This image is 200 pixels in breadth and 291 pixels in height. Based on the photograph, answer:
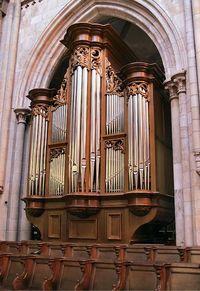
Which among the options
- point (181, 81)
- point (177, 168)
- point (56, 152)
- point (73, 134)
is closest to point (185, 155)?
point (177, 168)

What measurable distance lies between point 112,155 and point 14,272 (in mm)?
2870

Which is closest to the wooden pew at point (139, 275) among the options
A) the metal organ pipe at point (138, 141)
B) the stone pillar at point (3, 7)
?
the metal organ pipe at point (138, 141)

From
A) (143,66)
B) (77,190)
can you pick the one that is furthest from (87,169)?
(143,66)

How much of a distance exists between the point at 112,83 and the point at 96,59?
2.11 feet

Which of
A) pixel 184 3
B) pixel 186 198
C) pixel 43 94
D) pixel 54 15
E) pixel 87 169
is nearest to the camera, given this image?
pixel 186 198

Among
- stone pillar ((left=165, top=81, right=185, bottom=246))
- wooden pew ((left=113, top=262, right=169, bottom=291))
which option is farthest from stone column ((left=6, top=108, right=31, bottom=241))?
wooden pew ((left=113, top=262, right=169, bottom=291))

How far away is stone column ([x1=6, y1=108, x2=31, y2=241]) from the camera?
27.2 ft

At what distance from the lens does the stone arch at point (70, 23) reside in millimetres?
7617

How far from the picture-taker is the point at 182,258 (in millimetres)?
4844

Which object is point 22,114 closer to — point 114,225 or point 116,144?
point 116,144

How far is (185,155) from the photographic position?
6266 millimetres

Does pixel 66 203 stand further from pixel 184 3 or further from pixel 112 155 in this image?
pixel 184 3

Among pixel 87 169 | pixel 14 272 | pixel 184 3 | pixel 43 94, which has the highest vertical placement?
pixel 184 3

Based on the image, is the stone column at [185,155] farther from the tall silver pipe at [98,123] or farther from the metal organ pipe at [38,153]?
the metal organ pipe at [38,153]
